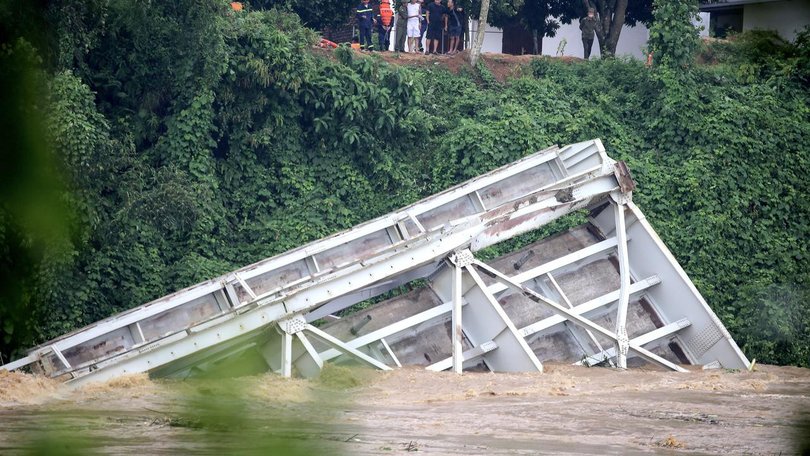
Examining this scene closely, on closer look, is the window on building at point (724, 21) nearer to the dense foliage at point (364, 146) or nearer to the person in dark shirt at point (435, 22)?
the dense foliage at point (364, 146)

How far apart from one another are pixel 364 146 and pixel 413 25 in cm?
537

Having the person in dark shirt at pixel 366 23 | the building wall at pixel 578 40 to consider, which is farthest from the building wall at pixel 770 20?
the person in dark shirt at pixel 366 23

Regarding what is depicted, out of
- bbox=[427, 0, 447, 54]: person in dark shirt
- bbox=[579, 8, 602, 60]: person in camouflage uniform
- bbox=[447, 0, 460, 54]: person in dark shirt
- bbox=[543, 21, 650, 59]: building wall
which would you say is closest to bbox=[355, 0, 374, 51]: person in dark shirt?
bbox=[427, 0, 447, 54]: person in dark shirt

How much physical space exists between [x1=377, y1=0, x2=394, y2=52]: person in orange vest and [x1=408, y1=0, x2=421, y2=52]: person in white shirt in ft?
1.47

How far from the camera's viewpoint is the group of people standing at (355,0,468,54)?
24.1m

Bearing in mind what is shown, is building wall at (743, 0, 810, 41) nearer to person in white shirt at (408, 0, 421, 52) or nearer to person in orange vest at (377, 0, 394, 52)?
person in white shirt at (408, 0, 421, 52)

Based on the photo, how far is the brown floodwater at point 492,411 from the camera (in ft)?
29.0

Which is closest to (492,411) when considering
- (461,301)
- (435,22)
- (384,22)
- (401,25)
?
(461,301)

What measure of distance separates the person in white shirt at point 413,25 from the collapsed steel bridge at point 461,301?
9518 millimetres

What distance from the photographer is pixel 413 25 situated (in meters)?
24.2

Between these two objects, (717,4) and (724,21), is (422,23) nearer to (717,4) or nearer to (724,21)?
(717,4)

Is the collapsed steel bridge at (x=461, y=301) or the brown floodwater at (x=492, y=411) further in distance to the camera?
the collapsed steel bridge at (x=461, y=301)

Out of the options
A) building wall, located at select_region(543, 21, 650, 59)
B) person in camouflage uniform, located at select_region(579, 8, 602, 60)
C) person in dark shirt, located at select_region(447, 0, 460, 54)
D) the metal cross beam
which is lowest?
the metal cross beam

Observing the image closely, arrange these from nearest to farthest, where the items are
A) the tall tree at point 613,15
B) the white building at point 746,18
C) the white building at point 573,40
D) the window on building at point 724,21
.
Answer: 1. the white building at point 746,18
2. the tall tree at point 613,15
3. the window on building at point 724,21
4. the white building at point 573,40
